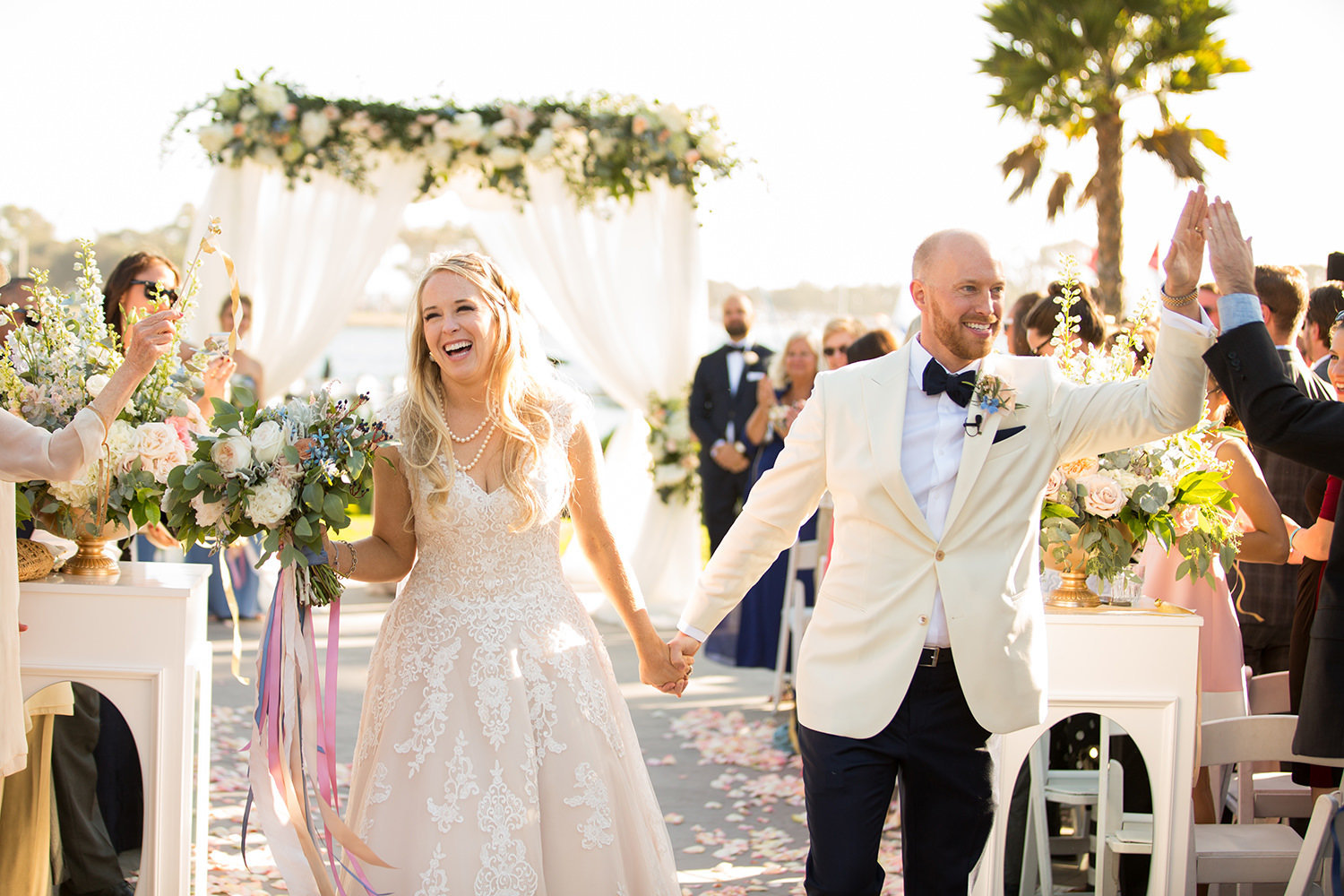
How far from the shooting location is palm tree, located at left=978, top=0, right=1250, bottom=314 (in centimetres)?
1440

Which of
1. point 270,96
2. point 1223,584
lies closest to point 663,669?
point 1223,584

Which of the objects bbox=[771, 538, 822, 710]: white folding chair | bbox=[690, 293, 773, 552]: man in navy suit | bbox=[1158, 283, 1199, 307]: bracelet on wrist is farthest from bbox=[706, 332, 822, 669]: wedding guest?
bbox=[1158, 283, 1199, 307]: bracelet on wrist

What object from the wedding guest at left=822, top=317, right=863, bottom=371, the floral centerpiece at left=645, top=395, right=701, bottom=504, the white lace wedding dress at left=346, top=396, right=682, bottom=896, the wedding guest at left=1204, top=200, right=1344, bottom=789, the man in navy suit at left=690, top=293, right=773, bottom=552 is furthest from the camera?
the floral centerpiece at left=645, top=395, right=701, bottom=504

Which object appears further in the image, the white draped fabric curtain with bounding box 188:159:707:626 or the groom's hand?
the white draped fabric curtain with bounding box 188:159:707:626

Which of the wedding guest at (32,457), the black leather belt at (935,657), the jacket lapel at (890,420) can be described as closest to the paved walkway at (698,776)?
the wedding guest at (32,457)

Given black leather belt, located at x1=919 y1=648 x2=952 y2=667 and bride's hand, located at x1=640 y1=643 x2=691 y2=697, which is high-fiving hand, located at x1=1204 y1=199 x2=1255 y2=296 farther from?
bride's hand, located at x1=640 y1=643 x2=691 y2=697

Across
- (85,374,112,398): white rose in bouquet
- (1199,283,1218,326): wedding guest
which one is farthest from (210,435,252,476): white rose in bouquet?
(1199,283,1218,326): wedding guest

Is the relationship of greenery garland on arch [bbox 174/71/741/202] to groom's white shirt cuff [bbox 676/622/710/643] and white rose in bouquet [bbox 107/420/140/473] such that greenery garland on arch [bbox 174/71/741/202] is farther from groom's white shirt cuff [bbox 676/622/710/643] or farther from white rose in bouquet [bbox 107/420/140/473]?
groom's white shirt cuff [bbox 676/622/710/643]

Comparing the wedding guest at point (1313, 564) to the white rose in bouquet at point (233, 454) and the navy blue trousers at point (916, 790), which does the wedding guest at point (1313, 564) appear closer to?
the navy blue trousers at point (916, 790)

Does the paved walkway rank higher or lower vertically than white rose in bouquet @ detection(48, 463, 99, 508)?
lower

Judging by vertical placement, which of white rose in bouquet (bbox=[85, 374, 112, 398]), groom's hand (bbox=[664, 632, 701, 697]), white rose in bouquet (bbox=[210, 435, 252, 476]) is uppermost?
white rose in bouquet (bbox=[85, 374, 112, 398])

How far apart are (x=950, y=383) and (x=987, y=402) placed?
106 mm

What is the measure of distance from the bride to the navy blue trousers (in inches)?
22.9

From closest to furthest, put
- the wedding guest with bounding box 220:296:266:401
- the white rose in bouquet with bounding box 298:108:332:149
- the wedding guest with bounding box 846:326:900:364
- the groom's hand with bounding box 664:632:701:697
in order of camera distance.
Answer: the groom's hand with bounding box 664:632:701:697 → the wedding guest with bounding box 846:326:900:364 → the wedding guest with bounding box 220:296:266:401 → the white rose in bouquet with bounding box 298:108:332:149
